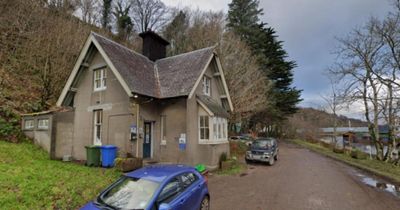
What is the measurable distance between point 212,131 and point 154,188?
359 inches

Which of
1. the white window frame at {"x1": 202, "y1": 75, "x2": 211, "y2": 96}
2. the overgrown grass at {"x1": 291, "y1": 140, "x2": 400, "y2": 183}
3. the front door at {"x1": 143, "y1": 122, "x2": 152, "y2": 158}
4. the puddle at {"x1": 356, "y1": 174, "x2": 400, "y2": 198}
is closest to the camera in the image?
the puddle at {"x1": 356, "y1": 174, "x2": 400, "y2": 198}

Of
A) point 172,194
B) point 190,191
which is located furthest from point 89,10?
point 172,194

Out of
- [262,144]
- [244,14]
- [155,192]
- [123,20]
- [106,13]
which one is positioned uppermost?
[106,13]

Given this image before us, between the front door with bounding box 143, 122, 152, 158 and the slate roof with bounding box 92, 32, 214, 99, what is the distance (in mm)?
2010

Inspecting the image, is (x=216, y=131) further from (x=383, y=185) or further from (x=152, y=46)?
(x=383, y=185)

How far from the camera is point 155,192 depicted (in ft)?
14.5

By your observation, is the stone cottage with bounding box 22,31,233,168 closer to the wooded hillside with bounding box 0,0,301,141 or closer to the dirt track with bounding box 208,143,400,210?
the dirt track with bounding box 208,143,400,210

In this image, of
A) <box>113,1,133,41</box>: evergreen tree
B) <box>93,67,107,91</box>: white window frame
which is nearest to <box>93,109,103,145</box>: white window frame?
<box>93,67,107,91</box>: white window frame

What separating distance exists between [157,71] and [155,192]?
41.5 feet

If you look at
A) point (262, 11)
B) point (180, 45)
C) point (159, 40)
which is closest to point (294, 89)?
point (262, 11)

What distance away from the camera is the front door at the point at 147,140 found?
13.1 m

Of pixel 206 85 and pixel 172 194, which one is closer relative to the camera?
pixel 172 194

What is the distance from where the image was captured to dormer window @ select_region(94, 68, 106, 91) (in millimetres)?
13536

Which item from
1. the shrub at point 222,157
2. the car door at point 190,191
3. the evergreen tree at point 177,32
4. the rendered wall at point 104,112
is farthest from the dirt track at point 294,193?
the evergreen tree at point 177,32
